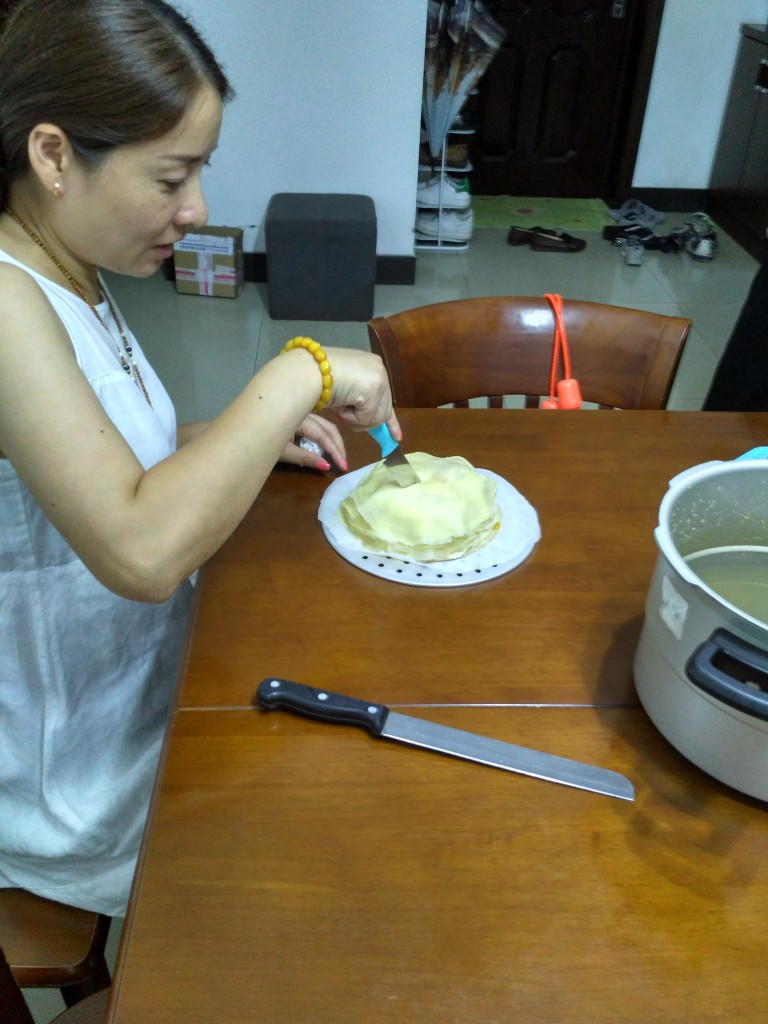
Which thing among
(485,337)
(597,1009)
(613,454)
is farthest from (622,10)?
(597,1009)

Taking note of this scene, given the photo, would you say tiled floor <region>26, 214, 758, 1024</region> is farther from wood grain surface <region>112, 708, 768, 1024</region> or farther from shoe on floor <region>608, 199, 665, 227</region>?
wood grain surface <region>112, 708, 768, 1024</region>

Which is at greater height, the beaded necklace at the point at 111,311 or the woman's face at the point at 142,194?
the woman's face at the point at 142,194

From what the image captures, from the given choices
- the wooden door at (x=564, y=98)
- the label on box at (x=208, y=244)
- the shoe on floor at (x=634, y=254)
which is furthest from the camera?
the wooden door at (x=564, y=98)

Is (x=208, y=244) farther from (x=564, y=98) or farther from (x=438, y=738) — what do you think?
→ (x=438, y=738)

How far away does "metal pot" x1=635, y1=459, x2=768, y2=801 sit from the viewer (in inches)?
21.8

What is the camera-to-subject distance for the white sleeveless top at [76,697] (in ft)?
3.07

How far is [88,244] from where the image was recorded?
2.95 ft

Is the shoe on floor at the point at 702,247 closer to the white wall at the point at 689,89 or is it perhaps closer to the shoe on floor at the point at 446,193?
the white wall at the point at 689,89

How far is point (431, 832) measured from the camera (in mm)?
629

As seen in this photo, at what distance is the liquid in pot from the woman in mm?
394

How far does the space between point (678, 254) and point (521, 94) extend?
1.32m

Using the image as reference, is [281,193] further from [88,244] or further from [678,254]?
[88,244]

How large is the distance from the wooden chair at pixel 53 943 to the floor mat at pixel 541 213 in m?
4.14

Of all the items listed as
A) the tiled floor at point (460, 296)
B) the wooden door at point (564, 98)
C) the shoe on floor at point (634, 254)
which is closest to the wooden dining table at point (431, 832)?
the tiled floor at point (460, 296)
